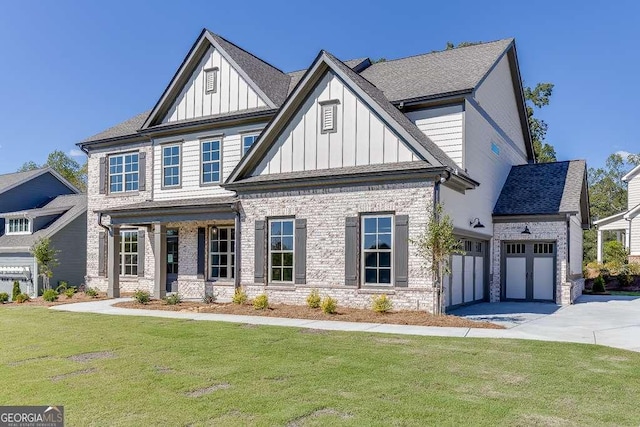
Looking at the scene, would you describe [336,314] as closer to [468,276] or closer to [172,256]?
[468,276]

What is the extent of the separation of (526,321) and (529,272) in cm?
613

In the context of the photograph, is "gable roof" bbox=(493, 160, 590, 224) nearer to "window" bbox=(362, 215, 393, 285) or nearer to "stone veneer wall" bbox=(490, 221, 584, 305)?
"stone veneer wall" bbox=(490, 221, 584, 305)

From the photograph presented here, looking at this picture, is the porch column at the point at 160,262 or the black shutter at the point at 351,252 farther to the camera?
the porch column at the point at 160,262

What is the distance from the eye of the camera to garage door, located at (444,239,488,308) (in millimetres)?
15586

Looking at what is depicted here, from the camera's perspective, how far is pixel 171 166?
20.7 metres

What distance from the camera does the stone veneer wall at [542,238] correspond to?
18250 mm

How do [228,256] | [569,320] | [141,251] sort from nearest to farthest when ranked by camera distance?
1. [569,320]
2. [228,256]
3. [141,251]

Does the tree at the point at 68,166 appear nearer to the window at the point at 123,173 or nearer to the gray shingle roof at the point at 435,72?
the window at the point at 123,173

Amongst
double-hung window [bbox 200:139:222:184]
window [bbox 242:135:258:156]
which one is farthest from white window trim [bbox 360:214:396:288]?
double-hung window [bbox 200:139:222:184]

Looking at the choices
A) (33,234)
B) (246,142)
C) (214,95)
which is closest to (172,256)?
(246,142)

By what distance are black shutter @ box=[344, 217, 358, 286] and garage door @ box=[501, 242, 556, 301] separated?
7254 millimetres

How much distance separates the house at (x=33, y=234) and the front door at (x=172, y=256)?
843 cm

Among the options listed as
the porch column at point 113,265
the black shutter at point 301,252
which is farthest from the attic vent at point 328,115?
the porch column at point 113,265

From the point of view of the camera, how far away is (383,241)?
14.7 m
